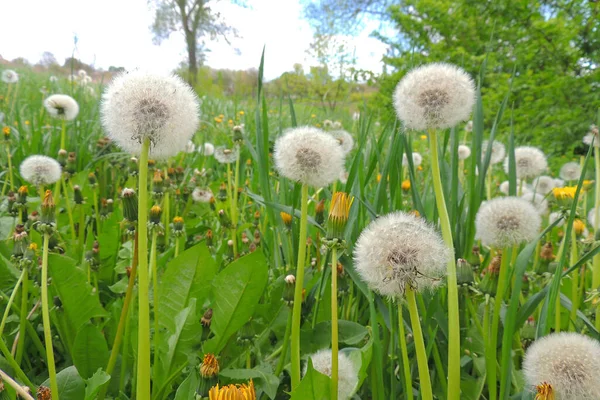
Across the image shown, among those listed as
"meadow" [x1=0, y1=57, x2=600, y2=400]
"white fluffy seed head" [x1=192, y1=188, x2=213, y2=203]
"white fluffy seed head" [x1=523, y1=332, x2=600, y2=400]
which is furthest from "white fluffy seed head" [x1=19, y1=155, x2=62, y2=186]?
"white fluffy seed head" [x1=523, y1=332, x2=600, y2=400]

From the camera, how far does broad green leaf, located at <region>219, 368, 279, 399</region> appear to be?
45.8 inches

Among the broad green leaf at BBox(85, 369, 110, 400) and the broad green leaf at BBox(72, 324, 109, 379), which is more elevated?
the broad green leaf at BBox(85, 369, 110, 400)

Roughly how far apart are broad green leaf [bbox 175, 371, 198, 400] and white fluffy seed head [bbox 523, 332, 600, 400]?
2.28ft

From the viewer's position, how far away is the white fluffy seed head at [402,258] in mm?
865

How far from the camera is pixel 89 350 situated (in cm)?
129

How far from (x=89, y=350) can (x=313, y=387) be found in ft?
2.27

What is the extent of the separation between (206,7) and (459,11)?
77.7 feet

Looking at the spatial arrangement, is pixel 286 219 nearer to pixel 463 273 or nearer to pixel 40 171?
pixel 463 273

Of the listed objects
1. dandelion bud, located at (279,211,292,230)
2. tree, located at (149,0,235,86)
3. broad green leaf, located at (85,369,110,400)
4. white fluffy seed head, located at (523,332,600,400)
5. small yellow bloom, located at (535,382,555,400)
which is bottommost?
broad green leaf, located at (85,369,110,400)

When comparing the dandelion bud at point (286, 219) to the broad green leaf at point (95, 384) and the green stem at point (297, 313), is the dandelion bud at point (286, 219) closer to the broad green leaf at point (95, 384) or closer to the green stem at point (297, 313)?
the green stem at point (297, 313)

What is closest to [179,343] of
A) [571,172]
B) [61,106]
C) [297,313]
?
[297,313]

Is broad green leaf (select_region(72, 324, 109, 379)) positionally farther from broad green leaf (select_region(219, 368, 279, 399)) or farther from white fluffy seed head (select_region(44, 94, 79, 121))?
white fluffy seed head (select_region(44, 94, 79, 121))

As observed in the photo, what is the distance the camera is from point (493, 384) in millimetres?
1110

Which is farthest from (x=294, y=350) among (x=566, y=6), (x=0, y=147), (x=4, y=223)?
(x=566, y=6)
